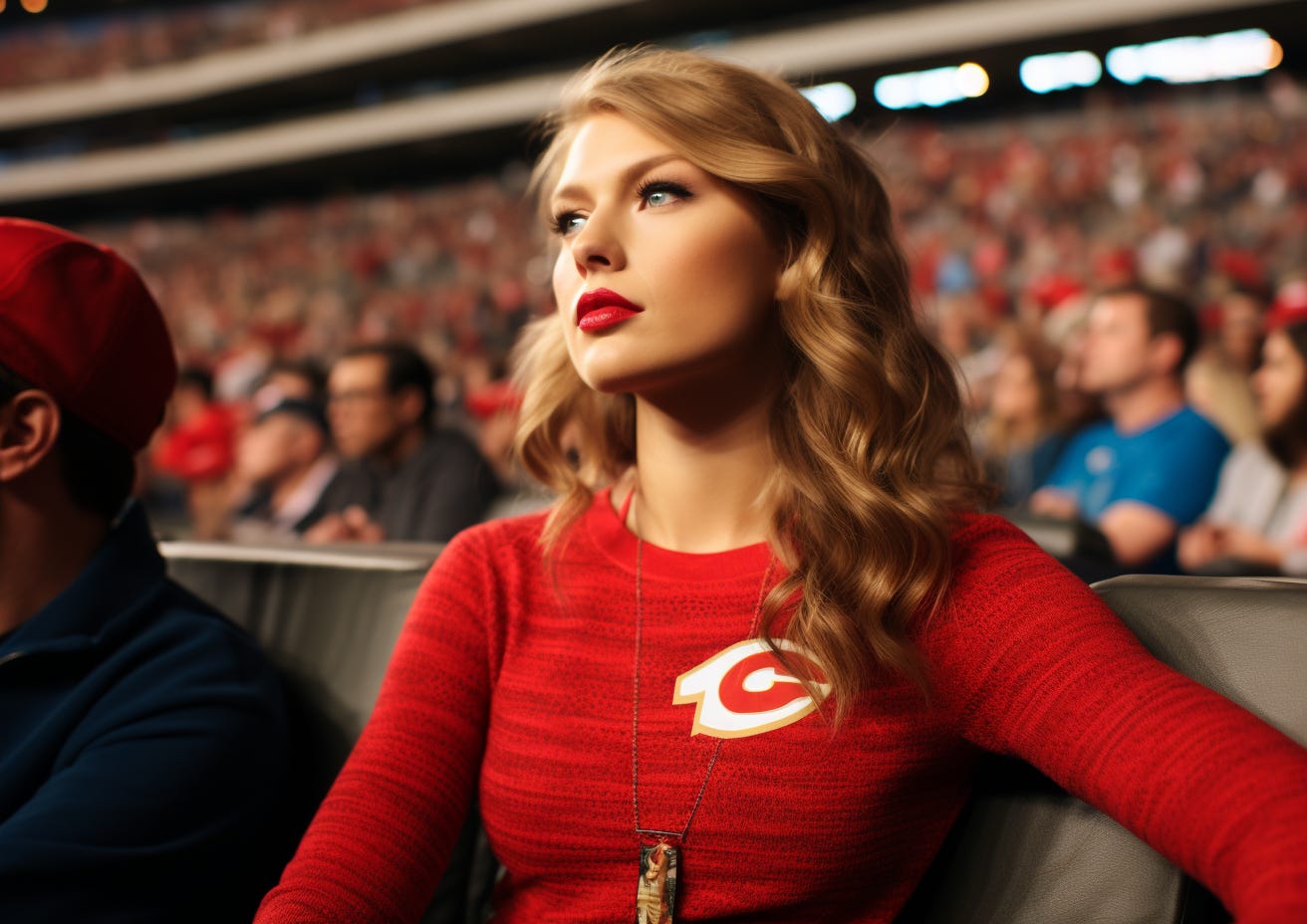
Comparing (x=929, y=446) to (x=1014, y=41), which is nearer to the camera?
(x=929, y=446)

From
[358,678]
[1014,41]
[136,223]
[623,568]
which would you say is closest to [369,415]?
[358,678]

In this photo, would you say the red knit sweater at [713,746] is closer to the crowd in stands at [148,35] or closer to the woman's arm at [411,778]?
the woman's arm at [411,778]

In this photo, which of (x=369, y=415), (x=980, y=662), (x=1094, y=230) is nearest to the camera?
(x=980, y=662)

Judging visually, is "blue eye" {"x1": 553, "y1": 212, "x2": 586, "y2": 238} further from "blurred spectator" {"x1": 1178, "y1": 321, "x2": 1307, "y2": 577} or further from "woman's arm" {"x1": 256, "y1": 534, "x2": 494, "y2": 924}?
"blurred spectator" {"x1": 1178, "y1": 321, "x2": 1307, "y2": 577}

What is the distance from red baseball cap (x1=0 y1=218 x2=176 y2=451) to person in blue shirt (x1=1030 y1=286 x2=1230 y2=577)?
2.34 m

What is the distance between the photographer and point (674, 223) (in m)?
1.09

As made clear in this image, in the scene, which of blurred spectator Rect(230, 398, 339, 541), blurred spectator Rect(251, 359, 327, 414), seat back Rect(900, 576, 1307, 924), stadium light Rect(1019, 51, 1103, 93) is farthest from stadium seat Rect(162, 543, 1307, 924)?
stadium light Rect(1019, 51, 1103, 93)

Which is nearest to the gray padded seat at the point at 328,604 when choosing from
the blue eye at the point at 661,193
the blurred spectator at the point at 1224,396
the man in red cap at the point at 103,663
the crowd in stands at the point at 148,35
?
the man in red cap at the point at 103,663

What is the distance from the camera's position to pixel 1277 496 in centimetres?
326

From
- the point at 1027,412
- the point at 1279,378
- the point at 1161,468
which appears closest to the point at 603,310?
the point at 1161,468

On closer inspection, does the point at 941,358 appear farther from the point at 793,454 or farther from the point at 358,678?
the point at 358,678

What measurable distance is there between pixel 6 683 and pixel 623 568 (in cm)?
64

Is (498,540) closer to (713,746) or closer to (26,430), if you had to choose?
(713,746)

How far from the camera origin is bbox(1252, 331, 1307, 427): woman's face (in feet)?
9.93
